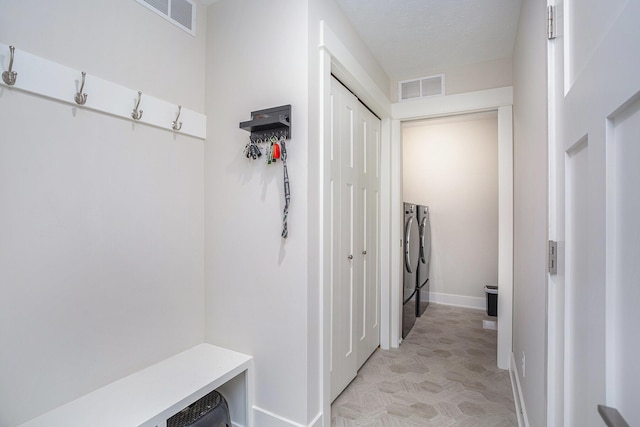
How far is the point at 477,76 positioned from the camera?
2559mm

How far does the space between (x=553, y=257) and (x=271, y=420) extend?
5.04 feet

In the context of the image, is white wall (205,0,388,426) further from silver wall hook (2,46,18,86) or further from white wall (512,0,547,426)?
white wall (512,0,547,426)

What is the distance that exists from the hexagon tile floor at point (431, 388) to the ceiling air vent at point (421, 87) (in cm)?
231

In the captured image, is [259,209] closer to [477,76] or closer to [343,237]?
[343,237]

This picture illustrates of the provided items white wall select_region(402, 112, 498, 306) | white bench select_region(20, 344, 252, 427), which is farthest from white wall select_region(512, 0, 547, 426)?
white wall select_region(402, 112, 498, 306)

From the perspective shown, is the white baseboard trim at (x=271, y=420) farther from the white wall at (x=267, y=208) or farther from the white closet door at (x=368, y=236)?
the white closet door at (x=368, y=236)

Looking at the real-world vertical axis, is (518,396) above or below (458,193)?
below

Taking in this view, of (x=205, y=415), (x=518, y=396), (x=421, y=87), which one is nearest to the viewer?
(x=205, y=415)

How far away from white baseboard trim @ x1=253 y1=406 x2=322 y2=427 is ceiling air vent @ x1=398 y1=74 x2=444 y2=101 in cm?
258

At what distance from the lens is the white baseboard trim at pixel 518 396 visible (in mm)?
1684

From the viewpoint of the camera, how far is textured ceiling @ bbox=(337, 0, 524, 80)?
6.14 ft

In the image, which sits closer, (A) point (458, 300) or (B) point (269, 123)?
(B) point (269, 123)

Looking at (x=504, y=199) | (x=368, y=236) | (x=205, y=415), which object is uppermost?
(x=504, y=199)

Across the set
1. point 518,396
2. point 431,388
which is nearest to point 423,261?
point 431,388
